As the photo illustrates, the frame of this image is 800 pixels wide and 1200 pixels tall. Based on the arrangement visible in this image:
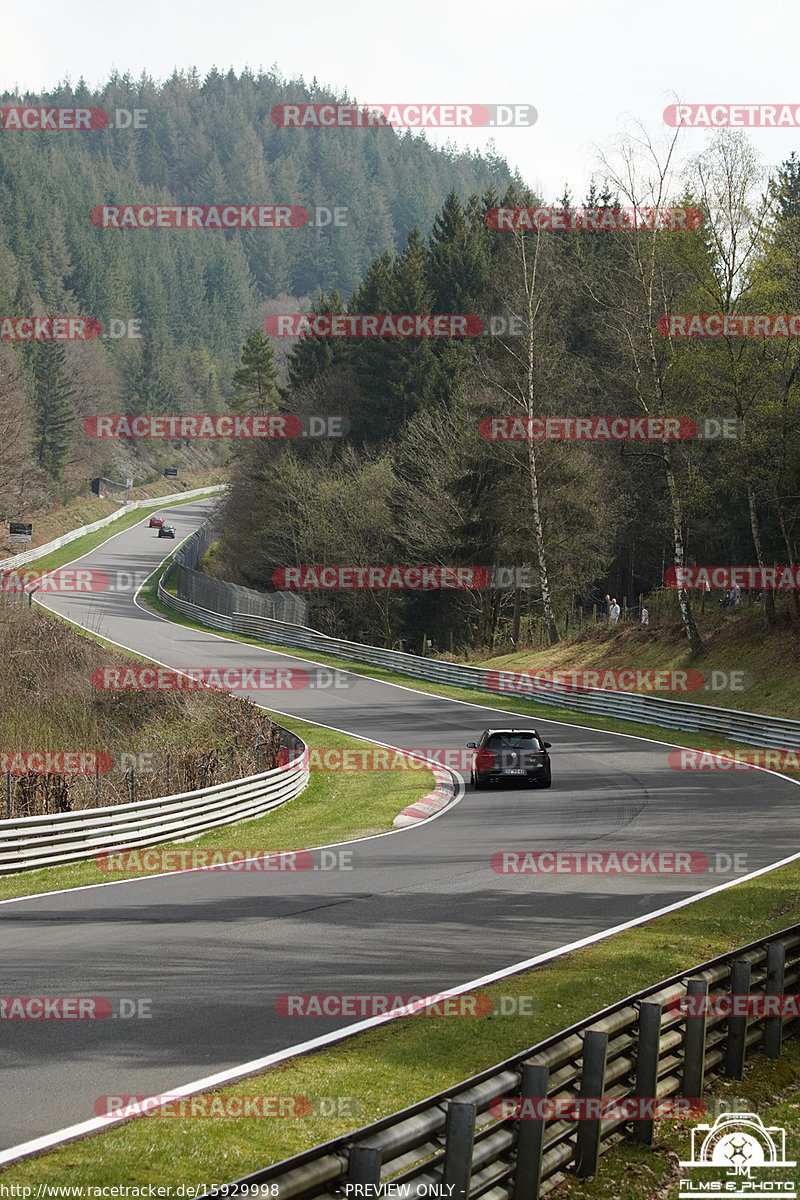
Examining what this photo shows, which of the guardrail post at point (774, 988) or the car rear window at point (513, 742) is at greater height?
the guardrail post at point (774, 988)

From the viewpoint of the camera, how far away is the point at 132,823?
19.2 metres

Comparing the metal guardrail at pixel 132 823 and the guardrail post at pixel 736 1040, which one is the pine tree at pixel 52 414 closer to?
the metal guardrail at pixel 132 823

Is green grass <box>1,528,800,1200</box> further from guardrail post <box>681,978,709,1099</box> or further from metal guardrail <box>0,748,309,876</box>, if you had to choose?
metal guardrail <box>0,748,309,876</box>

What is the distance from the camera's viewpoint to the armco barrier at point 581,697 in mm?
31984

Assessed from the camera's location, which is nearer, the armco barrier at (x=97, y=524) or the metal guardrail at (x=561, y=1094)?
the metal guardrail at (x=561, y=1094)

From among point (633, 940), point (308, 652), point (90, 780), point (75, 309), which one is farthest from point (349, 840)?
point (75, 309)

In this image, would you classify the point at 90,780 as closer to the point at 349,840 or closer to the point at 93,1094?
the point at 349,840

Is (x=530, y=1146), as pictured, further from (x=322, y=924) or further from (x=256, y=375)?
(x=256, y=375)

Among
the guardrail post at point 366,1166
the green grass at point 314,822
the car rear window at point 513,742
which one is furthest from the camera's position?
the car rear window at point 513,742

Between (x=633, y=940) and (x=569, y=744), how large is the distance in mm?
20031

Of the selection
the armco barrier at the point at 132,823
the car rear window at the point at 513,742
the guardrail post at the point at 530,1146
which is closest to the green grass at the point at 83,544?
the car rear window at the point at 513,742

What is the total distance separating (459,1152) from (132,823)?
1443 cm

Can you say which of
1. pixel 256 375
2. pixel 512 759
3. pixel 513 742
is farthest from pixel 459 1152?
pixel 256 375

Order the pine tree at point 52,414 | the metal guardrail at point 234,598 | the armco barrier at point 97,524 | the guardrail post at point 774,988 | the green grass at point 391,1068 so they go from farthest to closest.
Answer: the pine tree at point 52,414 < the armco barrier at point 97,524 < the metal guardrail at point 234,598 < the guardrail post at point 774,988 < the green grass at point 391,1068
